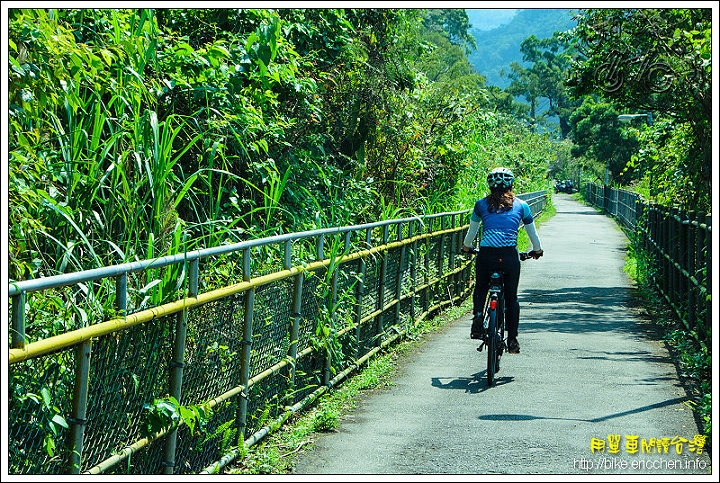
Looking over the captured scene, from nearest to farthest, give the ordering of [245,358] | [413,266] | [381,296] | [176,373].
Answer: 1. [176,373]
2. [245,358]
3. [381,296]
4. [413,266]

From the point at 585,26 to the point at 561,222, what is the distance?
97.1ft

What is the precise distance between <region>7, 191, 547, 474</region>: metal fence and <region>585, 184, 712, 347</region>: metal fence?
366 cm

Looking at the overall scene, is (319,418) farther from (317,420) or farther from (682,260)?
(682,260)

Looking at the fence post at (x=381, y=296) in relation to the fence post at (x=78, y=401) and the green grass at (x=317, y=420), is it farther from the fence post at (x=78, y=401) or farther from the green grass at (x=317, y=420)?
the fence post at (x=78, y=401)

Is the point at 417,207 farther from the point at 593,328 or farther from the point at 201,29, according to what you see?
the point at 201,29

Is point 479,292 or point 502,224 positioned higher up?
point 502,224

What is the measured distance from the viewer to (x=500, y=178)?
9750 millimetres

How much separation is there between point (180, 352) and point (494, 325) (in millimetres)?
4506

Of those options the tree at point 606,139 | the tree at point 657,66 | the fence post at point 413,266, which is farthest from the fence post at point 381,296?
the tree at point 606,139

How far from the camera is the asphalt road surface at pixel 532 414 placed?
6.80 m

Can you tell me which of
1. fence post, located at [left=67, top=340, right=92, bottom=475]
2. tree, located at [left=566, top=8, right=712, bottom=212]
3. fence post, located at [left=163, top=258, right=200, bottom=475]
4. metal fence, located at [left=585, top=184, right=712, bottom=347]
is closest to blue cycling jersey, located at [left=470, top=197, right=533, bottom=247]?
metal fence, located at [left=585, top=184, right=712, bottom=347]

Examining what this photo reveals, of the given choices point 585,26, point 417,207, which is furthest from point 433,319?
point 585,26

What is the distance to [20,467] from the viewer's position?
13.9 ft

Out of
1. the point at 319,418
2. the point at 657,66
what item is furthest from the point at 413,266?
the point at 319,418
